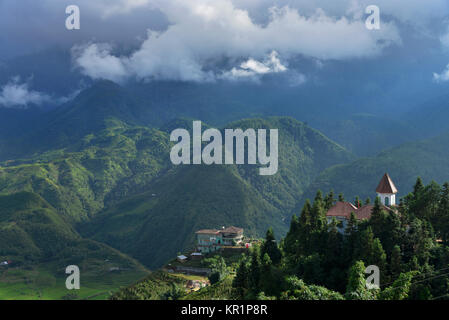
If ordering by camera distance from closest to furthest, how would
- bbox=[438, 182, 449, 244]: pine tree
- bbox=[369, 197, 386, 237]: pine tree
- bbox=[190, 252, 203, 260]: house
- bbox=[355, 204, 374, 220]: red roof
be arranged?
bbox=[369, 197, 386, 237]: pine tree
bbox=[438, 182, 449, 244]: pine tree
bbox=[355, 204, 374, 220]: red roof
bbox=[190, 252, 203, 260]: house

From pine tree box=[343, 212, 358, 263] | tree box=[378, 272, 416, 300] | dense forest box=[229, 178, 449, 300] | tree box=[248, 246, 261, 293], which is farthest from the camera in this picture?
tree box=[248, 246, 261, 293]

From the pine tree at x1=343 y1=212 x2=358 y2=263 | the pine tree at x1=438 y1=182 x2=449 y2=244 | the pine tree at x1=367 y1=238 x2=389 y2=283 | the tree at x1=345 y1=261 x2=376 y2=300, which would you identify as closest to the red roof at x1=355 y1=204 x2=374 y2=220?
the pine tree at x1=343 y1=212 x2=358 y2=263

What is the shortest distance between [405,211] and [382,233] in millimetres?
3775

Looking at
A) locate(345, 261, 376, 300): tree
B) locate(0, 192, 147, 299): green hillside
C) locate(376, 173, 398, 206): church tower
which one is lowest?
locate(0, 192, 147, 299): green hillside

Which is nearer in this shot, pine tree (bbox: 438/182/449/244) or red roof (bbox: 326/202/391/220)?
pine tree (bbox: 438/182/449/244)

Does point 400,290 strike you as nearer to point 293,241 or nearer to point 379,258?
point 379,258

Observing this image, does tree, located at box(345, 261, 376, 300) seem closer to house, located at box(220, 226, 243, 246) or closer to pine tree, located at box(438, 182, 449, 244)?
pine tree, located at box(438, 182, 449, 244)

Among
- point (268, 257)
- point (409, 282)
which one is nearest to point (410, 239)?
point (409, 282)

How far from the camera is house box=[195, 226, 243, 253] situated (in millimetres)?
89938

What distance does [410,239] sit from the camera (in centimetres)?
3731

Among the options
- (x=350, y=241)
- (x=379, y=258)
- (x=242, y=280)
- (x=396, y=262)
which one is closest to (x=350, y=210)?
(x=350, y=241)

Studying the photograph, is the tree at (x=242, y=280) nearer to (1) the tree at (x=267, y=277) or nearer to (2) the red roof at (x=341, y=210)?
(1) the tree at (x=267, y=277)
